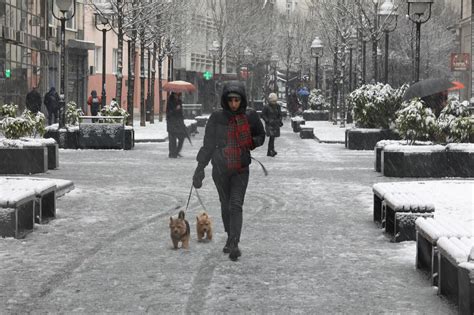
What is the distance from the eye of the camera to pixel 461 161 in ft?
63.4

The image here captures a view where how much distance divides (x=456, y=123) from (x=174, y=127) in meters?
8.32

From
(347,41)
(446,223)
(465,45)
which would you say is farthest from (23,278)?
(465,45)

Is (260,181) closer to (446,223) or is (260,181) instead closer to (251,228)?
(251,228)

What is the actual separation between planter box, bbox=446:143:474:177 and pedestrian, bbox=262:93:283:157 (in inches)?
293

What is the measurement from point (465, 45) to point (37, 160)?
55704 mm

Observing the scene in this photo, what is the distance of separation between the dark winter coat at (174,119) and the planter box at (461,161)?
826 centimetres

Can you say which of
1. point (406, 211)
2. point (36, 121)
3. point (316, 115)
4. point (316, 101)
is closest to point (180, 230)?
point (406, 211)

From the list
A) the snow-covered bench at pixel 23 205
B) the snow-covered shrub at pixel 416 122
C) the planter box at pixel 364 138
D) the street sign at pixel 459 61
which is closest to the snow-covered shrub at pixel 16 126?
the snow-covered bench at pixel 23 205

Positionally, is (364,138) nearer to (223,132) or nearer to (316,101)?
(223,132)

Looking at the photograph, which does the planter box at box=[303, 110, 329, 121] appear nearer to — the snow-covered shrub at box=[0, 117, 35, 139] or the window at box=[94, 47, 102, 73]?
the window at box=[94, 47, 102, 73]

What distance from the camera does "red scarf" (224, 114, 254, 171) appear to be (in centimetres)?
966

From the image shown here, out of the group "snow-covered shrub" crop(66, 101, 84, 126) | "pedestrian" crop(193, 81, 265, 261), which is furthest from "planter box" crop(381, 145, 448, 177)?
"snow-covered shrub" crop(66, 101, 84, 126)

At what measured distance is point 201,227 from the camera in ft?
34.7

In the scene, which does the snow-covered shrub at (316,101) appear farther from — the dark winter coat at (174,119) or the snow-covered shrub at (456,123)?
the snow-covered shrub at (456,123)
